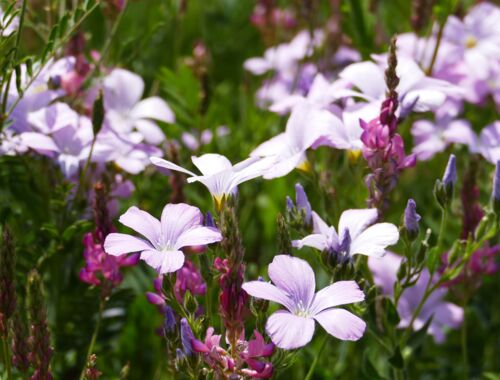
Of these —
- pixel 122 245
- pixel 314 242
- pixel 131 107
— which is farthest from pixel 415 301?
pixel 122 245

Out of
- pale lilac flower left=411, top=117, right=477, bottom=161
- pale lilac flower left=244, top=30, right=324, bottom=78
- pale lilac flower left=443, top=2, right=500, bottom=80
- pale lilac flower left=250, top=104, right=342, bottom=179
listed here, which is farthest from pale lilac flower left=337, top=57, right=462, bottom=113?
pale lilac flower left=244, top=30, right=324, bottom=78

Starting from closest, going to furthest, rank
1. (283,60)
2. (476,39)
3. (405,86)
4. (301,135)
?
1. (301,135)
2. (405,86)
3. (476,39)
4. (283,60)

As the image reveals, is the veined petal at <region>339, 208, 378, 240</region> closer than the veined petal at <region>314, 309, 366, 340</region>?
No

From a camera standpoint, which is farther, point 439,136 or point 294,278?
point 439,136

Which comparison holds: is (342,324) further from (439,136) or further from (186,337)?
(439,136)

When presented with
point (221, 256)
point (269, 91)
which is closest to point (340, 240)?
point (221, 256)

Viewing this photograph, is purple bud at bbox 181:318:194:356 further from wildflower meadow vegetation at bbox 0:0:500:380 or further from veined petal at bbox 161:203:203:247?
veined petal at bbox 161:203:203:247

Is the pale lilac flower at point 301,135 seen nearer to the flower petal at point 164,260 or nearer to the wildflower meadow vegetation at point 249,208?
the wildflower meadow vegetation at point 249,208

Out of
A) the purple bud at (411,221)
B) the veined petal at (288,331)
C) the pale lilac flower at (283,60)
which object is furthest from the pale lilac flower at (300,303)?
the pale lilac flower at (283,60)
